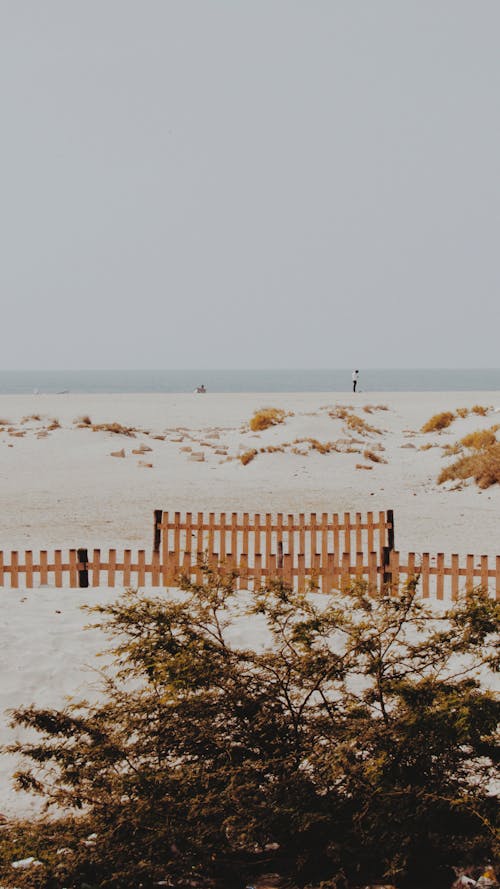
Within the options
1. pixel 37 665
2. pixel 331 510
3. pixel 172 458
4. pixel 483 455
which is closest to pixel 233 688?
pixel 37 665

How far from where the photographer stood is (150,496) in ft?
78.0

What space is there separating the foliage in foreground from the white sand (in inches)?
73.8

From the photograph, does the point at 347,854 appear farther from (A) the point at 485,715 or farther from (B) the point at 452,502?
(B) the point at 452,502

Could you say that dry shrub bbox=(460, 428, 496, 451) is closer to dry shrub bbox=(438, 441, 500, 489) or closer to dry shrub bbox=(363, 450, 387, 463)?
dry shrub bbox=(438, 441, 500, 489)

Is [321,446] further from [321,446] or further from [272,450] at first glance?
[272,450]

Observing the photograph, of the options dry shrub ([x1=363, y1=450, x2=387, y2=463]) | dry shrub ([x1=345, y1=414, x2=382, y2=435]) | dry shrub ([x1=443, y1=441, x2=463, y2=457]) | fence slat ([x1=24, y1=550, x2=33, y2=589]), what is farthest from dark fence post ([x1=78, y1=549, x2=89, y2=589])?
dry shrub ([x1=345, y1=414, x2=382, y2=435])

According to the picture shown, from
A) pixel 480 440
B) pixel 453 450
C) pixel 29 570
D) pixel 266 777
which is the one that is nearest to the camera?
pixel 266 777

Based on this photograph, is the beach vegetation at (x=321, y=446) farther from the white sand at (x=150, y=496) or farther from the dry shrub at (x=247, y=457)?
the dry shrub at (x=247, y=457)

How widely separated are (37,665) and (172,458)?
22646mm

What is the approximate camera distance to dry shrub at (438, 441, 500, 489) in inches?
924

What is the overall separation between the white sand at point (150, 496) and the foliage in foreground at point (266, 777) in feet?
6.15

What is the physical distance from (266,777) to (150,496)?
18.3 metres

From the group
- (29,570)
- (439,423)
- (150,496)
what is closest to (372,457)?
(150,496)

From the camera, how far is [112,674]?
30.0 ft
